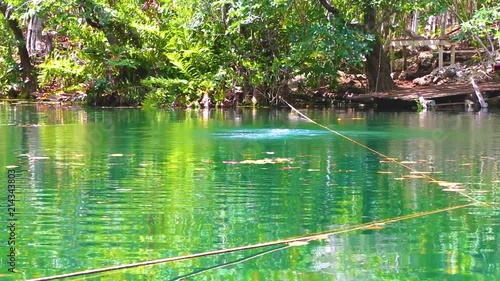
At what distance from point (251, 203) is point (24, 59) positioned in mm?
22855

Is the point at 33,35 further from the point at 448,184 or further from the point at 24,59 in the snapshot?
the point at 448,184

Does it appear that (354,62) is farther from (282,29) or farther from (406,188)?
(406,188)

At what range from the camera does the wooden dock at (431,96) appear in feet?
72.8

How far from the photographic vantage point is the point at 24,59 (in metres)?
27.8

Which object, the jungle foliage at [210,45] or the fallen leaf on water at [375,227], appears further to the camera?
the jungle foliage at [210,45]

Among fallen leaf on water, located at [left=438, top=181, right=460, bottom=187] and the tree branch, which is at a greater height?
the tree branch

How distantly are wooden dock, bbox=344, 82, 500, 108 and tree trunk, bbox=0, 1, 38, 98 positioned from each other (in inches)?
476

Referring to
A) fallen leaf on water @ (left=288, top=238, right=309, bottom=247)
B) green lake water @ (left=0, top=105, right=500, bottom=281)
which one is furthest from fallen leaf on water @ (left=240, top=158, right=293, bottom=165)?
fallen leaf on water @ (left=288, top=238, right=309, bottom=247)

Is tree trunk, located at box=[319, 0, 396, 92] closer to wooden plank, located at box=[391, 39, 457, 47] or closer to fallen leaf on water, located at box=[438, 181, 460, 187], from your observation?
wooden plank, located at box=[391, 39, 457, 47]

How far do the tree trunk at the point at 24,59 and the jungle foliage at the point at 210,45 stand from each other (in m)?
0.08

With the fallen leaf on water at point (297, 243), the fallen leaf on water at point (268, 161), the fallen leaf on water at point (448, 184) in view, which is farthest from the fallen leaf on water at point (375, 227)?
the fallen leaf on water at point (268, 161)

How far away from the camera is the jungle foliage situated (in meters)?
21.6

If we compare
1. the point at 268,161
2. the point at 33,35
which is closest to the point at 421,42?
the point at 33,35

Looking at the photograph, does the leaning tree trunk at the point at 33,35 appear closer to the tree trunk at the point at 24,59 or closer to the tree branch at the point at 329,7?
the tree trunk at the point at 24,59
